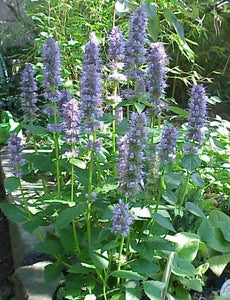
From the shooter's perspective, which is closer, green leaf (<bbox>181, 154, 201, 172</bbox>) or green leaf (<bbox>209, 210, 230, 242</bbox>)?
green leaf (<bbox>181, 154, 201, 172</bbox>)

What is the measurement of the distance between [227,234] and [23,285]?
2.86 feet

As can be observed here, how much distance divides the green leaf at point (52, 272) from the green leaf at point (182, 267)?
422 mm

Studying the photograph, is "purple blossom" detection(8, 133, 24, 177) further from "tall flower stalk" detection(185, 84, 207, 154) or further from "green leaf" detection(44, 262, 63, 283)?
"tall flower stalk" detection(185, 84, 207, 154)

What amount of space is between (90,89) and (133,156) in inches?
9.0

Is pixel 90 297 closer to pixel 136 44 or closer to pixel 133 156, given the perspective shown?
pixel 133 156

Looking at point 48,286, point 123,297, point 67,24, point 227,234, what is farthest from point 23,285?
point 67,24

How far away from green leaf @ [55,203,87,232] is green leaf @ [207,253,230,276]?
0.69 metres

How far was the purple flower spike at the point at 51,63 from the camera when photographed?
4.52 ft

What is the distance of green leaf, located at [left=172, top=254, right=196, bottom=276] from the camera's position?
1.57m

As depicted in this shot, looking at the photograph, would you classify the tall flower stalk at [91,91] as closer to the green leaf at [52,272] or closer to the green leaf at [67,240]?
the green leaf at [67,240]

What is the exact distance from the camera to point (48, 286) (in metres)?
1.73

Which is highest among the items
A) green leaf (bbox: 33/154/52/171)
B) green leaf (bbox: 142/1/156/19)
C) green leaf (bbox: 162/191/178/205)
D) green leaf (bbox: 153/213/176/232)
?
green leaf (bbox: 142/1/156/19)

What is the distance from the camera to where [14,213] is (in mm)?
1617

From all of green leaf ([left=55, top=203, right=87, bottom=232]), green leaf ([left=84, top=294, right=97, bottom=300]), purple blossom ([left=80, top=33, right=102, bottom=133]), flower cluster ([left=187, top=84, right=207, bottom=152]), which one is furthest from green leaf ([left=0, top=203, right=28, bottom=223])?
flower cluster ([left=187, top=84, right=207, bottom=152])
